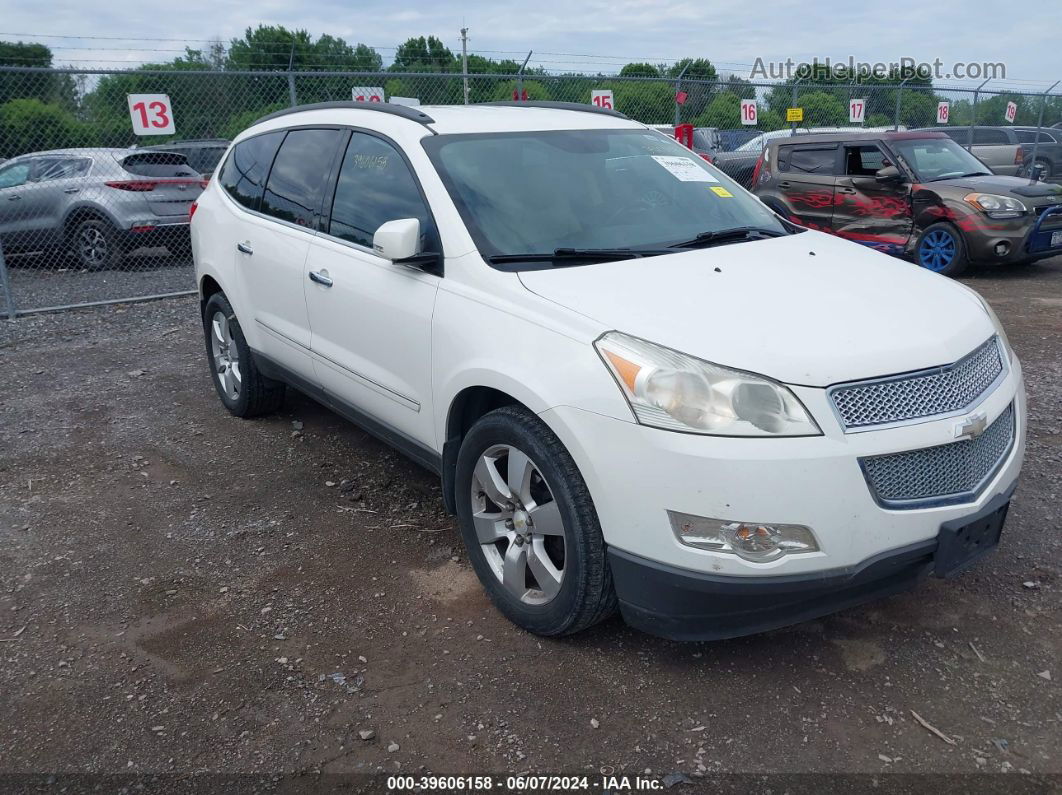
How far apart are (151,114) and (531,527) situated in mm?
8131

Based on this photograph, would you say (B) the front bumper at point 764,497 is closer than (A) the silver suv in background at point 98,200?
Yes

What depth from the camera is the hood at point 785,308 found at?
107 inches

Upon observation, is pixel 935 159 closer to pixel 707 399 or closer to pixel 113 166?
pixel 707 399

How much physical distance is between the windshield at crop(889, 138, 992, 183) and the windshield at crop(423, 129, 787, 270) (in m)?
6.84

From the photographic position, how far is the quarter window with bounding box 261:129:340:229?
4.43 m

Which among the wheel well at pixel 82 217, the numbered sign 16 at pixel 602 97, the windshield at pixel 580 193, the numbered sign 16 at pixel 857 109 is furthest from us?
the numbered sign 16 at pixel 857 109

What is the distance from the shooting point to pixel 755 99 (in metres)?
15.6

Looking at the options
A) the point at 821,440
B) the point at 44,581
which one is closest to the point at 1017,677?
the point at 821,440

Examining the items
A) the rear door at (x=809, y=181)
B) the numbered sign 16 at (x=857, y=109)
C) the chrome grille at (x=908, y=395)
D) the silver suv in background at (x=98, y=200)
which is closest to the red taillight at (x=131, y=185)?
the silver suv in background at (x=98, y=200)

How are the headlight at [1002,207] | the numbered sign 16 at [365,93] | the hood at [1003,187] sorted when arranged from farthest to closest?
the numbered sign 16 at [365,93] → the hood at [1003,187] → the headlight at [1002,207]

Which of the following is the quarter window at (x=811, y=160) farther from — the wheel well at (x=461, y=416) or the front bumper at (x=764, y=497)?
the front bumper at (x=764, y=497)

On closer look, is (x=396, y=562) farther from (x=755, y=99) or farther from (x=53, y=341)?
(x=755, y=99)

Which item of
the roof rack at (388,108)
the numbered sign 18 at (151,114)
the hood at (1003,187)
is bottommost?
the hood at (1003,187)

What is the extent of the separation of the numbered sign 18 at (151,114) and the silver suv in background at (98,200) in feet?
5.17
